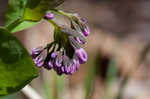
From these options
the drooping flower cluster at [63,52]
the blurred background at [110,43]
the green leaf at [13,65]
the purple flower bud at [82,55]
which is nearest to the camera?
the green leaf at [13,65]

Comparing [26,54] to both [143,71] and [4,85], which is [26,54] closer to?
[4,85]

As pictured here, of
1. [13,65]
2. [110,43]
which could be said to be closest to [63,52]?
[13,65]

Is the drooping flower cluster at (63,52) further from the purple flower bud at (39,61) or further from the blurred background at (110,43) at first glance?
the blurred background at (110,43)

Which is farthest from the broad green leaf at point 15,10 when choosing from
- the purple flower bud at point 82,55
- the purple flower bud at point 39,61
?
the purple flower bud at point 82,55

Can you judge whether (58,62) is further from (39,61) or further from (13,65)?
(13,65)

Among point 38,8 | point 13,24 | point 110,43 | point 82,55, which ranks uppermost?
point 38,8

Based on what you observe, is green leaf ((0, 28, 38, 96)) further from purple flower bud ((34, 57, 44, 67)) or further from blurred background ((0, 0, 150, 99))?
blurred background ((0, 0, 150, 99))
